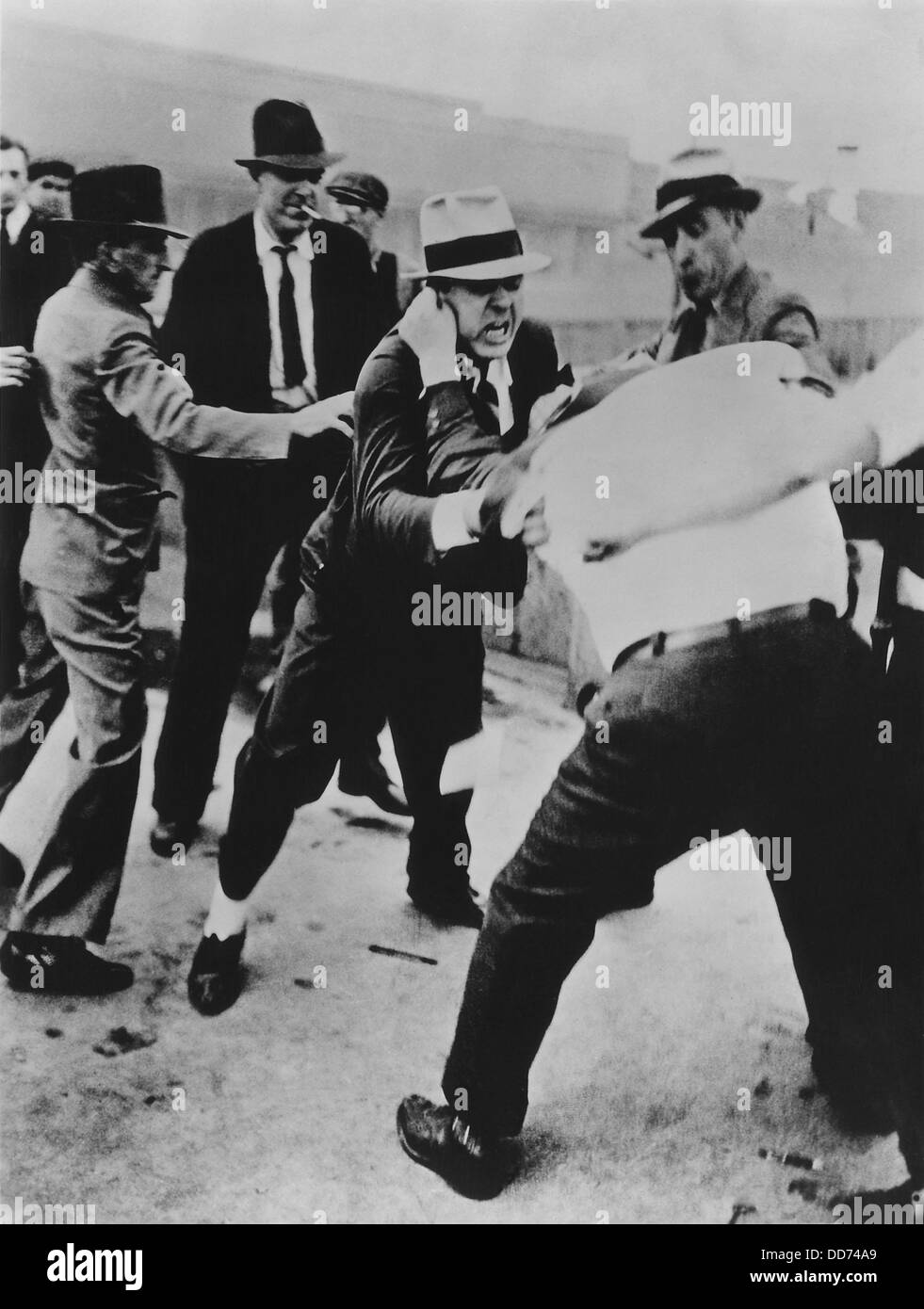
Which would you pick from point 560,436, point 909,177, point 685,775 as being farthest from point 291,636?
point 909,177

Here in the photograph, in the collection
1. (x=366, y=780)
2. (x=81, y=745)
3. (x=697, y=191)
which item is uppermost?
(x=697, y=191)

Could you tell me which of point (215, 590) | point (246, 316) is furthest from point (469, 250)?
point (215, 590)

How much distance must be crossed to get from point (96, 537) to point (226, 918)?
1.18 m

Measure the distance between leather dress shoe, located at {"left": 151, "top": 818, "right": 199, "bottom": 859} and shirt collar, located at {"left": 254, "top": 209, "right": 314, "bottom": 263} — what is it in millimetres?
1669

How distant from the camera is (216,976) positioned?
319cm

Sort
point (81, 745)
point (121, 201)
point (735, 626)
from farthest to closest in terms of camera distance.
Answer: point (81, 745) → point (121, 201) → point (735, 626)

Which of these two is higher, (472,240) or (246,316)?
(472,240)

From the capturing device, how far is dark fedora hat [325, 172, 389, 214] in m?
3.15

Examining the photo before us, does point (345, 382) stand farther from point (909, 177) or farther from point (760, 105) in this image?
point (909, 177)

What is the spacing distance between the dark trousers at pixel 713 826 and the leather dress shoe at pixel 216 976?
2.18ft

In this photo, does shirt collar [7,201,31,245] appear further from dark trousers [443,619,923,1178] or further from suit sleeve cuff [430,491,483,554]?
dark trousers [443,619,923,1178]

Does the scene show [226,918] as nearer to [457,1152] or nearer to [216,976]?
[216,976]

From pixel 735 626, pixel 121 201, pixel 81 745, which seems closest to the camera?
pixel 735 626

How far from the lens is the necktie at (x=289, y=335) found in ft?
10.4
